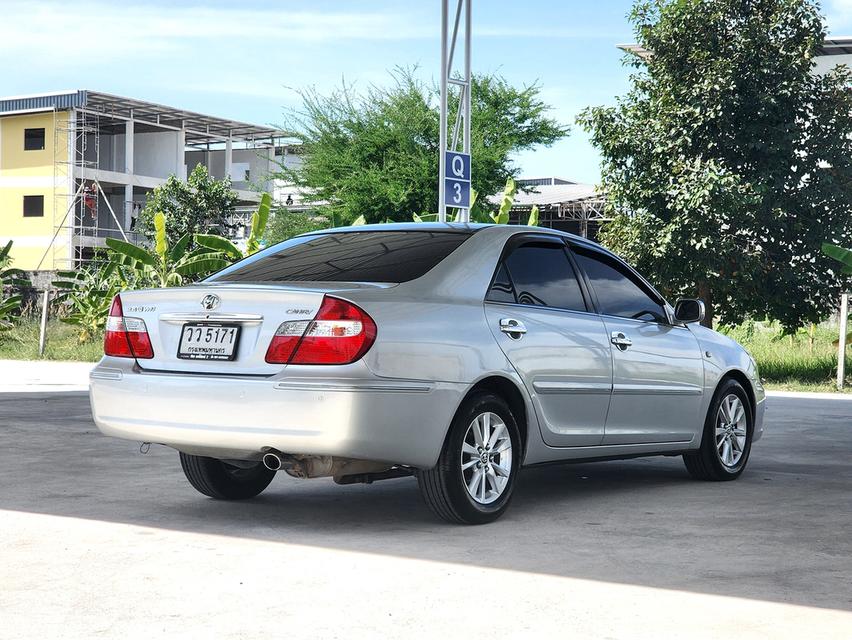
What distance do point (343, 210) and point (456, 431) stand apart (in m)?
25.5

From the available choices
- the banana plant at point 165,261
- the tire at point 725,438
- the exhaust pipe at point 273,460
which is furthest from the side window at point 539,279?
the banana plant at point 165,261

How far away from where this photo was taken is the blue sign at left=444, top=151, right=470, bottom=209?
650 inches

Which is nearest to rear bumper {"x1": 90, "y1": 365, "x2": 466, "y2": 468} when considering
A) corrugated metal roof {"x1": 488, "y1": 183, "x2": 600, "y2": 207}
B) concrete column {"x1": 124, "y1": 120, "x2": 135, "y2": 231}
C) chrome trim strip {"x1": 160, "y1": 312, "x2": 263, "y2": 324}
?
chrome trim strip {"x1": 160, "y1": 312, "x2": 263, "y2": 324}

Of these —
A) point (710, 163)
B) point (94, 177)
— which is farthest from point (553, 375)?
point (94, 177)

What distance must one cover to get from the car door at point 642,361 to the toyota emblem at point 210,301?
2401mm

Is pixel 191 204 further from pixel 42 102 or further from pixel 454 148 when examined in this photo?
pixel 454 148

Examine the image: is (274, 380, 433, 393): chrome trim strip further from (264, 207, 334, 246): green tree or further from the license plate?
(264, 207, 334, 246): green tree

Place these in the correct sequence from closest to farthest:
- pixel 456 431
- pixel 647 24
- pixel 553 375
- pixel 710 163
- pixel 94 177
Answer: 1. pixel 456 431
2. pixel 553 375
3. pixel 710 163
4. pixel 647 24
5. pixel 94 177

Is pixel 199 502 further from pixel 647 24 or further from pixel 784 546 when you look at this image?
pixel 647 24

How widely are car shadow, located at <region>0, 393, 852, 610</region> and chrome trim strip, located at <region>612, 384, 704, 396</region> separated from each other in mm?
628

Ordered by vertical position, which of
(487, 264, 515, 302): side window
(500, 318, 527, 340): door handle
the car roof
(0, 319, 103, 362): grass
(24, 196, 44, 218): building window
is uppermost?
(24, 196, 44, 218): building window

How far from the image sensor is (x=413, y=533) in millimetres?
6355

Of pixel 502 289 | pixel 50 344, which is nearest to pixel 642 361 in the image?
pixel 502 289

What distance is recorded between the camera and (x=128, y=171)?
6938cm
